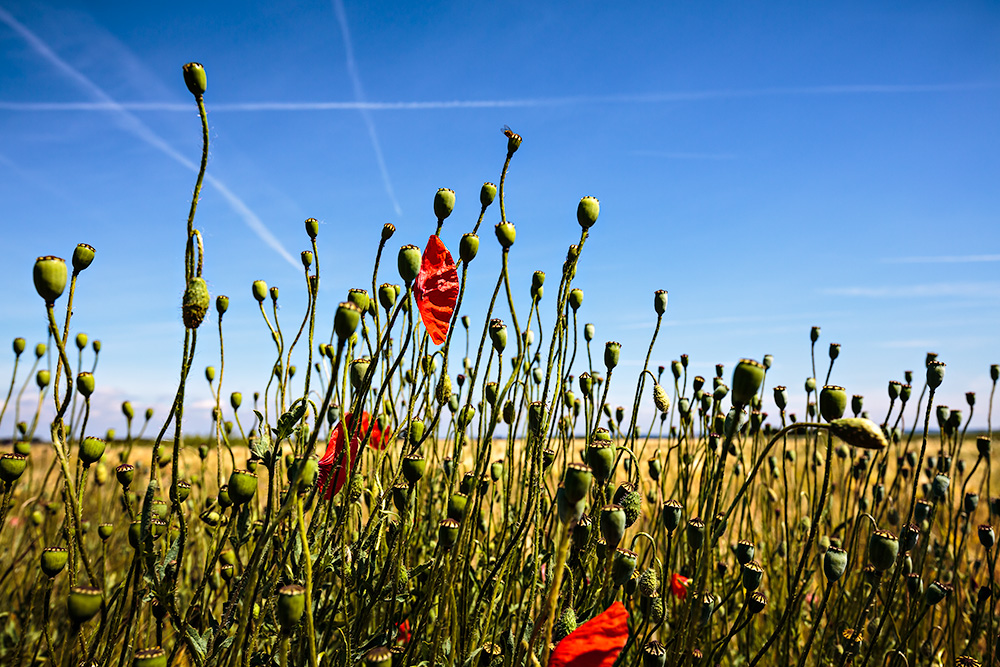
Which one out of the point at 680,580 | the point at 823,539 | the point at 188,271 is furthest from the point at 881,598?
the point at 188,271

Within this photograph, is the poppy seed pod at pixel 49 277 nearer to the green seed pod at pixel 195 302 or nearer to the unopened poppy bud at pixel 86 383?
the green seed pod at pixel 195 302

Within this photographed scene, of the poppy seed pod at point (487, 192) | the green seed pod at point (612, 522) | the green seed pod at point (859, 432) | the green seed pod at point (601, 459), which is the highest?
the poppy seed pod at point (487, 192)

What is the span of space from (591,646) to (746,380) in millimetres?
505

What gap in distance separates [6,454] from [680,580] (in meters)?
1.60

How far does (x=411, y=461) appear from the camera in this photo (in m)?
0.96

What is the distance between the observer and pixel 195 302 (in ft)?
2.63

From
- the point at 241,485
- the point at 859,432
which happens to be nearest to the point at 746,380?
the point at 859,432

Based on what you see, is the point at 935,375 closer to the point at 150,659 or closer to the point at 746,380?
the point at 746,380

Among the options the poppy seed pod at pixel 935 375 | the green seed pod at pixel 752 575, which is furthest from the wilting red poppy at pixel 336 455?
the poppy seed pod at pixel 935 375

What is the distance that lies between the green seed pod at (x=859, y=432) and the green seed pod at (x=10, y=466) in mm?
1272

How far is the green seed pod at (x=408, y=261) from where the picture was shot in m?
0.92

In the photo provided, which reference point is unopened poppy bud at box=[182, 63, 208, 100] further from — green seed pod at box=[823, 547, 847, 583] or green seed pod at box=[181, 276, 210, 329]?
green seed pod at box=[823, 547, 847, 583]

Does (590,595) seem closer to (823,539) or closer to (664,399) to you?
(664,399)

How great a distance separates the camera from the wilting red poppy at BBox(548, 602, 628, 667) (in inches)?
37.7
